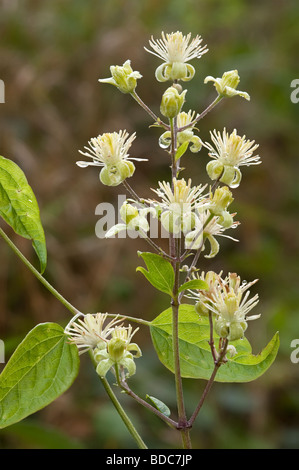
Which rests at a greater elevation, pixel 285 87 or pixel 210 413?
pixel 285 87

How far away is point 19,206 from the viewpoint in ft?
3.32

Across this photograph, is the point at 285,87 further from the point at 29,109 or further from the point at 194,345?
the point at 194,345

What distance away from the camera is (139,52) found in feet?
11.2

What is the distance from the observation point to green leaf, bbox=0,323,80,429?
35.8 inches

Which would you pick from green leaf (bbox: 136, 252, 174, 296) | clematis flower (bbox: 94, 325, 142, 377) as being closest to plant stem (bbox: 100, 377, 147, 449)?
clematis flower (bbox: 94, 325, 142, 377)

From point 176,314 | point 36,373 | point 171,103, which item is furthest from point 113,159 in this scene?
point 36,373

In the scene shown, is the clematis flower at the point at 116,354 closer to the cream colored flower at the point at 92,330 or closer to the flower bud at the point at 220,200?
the cream colored flower at the point at 92,330

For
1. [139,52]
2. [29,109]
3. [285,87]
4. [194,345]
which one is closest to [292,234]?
[285,87]


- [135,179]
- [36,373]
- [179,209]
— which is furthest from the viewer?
[135,179]

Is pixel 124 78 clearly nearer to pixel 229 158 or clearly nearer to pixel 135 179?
Result: pixel 229 158

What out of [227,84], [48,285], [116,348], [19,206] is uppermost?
[227,84]

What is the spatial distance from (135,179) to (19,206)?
7.97 feet

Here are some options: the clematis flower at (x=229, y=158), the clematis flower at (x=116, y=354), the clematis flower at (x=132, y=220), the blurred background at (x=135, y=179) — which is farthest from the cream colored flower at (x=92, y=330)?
the blurred background at (x=135, y=179)
